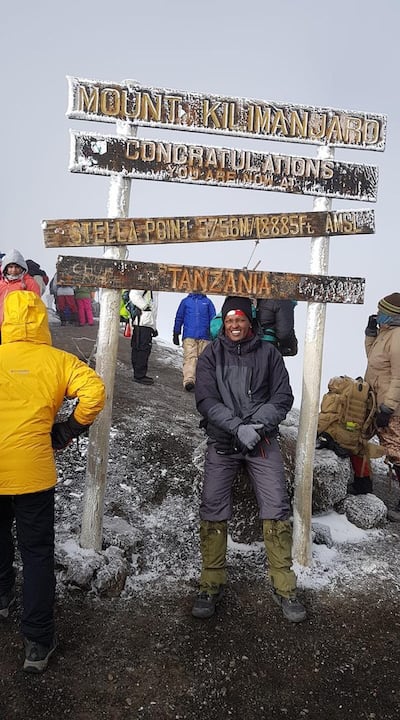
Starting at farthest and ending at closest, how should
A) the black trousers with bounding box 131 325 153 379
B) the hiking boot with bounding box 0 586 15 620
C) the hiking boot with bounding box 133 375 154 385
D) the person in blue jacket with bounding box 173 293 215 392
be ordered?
the hiking boot with bounding box 133 375 154 385, the black trousers with bounding box 131 325 153 379, the person in blue jacket with bounding box 173 293 215 392, the hiking boot with bounding box 0 586 15 620

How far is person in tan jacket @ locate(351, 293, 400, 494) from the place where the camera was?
5.92 m

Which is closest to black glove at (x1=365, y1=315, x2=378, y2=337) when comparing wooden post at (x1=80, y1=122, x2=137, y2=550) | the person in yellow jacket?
wooden post at (x1=80, y1=122, x2=137, y2=550)

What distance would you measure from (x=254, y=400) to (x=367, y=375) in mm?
2731

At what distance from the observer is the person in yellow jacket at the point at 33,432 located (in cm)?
313

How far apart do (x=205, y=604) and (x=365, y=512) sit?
9.03 ft

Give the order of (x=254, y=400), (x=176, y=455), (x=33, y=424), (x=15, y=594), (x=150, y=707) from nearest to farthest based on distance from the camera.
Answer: (x=150, y=707), (x=33, y=424), (x=15, y=594), (x=254, y=400), (x=176, y=455)

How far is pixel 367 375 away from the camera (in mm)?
6441

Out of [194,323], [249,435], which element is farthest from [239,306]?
[194,323]

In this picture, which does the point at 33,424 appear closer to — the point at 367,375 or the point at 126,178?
the point at 126,178

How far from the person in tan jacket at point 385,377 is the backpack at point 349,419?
0.12 m

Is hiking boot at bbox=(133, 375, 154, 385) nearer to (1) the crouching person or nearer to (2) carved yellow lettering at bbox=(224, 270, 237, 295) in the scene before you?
(1) the crouching person

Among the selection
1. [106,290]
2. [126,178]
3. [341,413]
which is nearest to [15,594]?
[106,290]

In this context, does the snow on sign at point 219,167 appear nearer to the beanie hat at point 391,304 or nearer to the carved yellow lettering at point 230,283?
the carved yellow lettering at point 230,283

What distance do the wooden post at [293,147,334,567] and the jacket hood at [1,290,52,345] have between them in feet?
8.74
